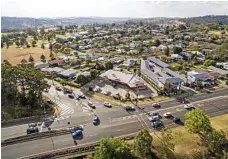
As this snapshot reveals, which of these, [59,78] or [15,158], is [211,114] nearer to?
[15,158]

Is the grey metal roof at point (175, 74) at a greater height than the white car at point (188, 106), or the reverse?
the grey metal roof at point (175, 74)

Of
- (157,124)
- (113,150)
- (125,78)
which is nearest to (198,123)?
(157,124)

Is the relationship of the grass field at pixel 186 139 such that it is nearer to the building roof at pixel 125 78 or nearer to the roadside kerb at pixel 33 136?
the roadside kerb at pixel 33 136

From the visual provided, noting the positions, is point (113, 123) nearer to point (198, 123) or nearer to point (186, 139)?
point (186, 139)

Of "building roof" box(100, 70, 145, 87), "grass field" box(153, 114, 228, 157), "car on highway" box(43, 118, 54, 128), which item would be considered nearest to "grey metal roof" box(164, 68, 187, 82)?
"building roof" box(100, 70, 145, 87)

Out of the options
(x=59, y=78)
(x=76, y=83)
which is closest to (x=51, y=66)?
(x=59, y=78)

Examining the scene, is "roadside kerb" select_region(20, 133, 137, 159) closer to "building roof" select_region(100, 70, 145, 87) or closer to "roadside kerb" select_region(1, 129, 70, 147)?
"roadside kerb" select_region(1, 129, 70, 147)

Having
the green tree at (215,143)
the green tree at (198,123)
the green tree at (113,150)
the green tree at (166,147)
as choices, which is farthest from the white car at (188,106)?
the green tree at (113,150)
